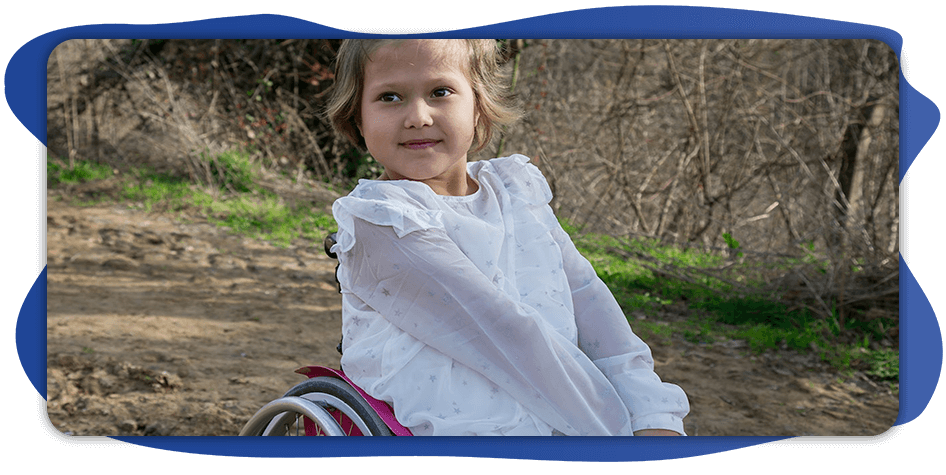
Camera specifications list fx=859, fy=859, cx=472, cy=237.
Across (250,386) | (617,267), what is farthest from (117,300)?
(617,267)

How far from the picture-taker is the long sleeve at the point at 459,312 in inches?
52.0

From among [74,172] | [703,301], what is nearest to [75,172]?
[74,172]

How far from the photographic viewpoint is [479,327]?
1.34 m

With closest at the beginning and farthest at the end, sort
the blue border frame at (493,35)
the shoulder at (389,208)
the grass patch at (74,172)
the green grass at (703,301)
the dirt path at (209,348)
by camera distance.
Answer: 1. the shoulder at (389,208)
2. the blue border frame at (493,35)
3. the grass patch at (74,172)
4. the dirt path at (209,348)
5. the green grass at (703,301)

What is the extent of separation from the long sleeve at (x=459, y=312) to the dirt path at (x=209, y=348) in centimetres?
57

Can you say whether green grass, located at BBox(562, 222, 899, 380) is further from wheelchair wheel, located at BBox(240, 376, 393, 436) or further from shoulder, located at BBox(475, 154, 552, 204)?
wheelchair wheel, located at BBox(240, 376, 393, 436)

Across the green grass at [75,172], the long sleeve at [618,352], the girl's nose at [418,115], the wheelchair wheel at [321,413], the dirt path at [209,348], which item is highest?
the girl's nose at [418,115]

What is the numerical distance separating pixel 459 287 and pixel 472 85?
351 mm

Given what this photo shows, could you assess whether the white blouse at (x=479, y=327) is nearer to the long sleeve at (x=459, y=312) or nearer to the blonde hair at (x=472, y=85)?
the long sleeve at (x=459, y=312)

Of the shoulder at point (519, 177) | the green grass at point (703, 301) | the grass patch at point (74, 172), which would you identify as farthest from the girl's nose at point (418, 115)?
the green grass at point (703, 301)

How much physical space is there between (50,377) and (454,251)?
1158mm

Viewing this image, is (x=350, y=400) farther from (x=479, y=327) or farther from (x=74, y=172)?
(x=74, y=172)

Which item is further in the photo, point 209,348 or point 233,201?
point 233,201

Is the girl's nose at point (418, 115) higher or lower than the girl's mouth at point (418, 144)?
higher
